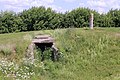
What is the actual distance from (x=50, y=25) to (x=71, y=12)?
185 centimetres

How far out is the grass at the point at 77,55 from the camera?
11547 mm

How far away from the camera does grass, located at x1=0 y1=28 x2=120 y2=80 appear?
11547mm

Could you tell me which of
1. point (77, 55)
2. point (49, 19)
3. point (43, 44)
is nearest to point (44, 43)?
point (43, 44)

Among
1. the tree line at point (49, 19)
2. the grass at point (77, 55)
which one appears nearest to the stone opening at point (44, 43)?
the grass at point (77, 55)

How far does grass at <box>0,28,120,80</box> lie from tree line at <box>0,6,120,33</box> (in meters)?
7.01

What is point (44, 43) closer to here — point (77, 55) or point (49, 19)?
point (77, 55)

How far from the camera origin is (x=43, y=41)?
13891 mm

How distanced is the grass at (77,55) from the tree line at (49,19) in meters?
7.01

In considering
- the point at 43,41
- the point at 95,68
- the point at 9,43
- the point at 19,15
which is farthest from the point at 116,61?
the point at 19,15

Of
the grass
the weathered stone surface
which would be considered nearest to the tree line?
the grass

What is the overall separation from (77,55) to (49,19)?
10660 mm

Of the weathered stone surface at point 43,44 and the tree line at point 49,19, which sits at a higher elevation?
the tree line at point 49,19

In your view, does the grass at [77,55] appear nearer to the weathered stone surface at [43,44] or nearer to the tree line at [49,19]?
the weathered stone surface at [43,44]

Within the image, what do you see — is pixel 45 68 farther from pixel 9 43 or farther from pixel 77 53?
pixel 9 43
